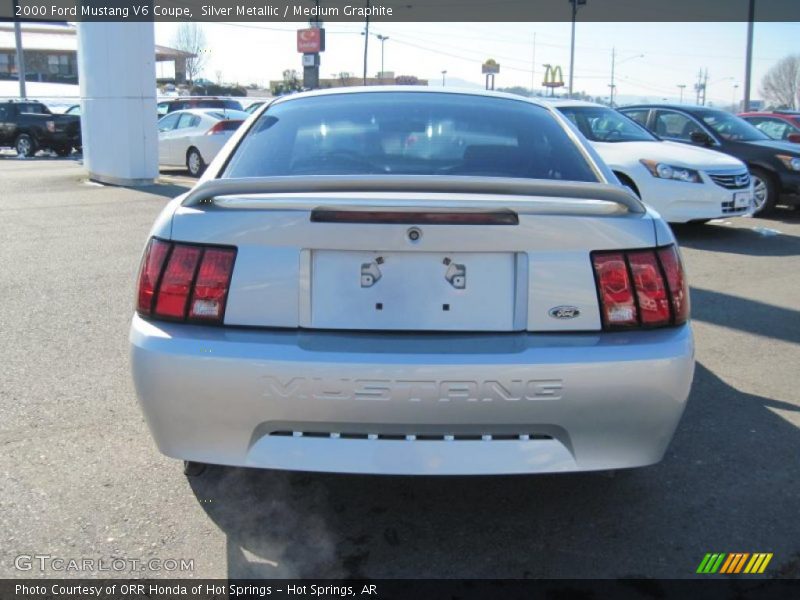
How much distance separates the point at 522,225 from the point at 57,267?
19.1ft

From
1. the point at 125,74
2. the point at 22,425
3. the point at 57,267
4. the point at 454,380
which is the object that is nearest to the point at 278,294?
the point at 454,380

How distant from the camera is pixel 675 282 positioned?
2.81m

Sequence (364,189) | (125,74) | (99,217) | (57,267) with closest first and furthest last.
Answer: (364,189)
(57,267)
(99,217)
(125,74)

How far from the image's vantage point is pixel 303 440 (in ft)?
8.49

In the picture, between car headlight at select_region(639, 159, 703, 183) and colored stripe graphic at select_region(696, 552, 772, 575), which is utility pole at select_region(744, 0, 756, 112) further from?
colored stripe graphic at select_region(696, 552, 772, 575)

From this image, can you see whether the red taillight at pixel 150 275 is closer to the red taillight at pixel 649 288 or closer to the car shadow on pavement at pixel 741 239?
the red taillight at pixel 649 288

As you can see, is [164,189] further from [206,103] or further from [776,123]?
[776,123]

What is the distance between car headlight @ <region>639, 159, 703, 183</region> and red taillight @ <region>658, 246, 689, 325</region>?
23.0 ft

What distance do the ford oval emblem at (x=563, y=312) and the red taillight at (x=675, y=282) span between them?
0.39m

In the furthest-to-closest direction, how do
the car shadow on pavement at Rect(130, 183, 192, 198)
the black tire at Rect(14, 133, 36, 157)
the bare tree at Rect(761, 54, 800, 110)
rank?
1. the bare tree at Rect(761, 54, 800, 110)
2. the black tire at Rect(14, 133, 36, 157)
3. the car shadow on pavement at Rect(130, 183, 192, 198)

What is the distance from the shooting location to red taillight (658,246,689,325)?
2.79 m

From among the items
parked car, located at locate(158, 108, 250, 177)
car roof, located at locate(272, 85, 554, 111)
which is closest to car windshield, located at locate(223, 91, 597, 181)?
car roof, located at locate(272, 85, 554, 111)

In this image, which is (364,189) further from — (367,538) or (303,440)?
(367,538)

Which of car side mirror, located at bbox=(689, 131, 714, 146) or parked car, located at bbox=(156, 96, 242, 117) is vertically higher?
parked car, located at bbox=(156, 96, 242, 117)
